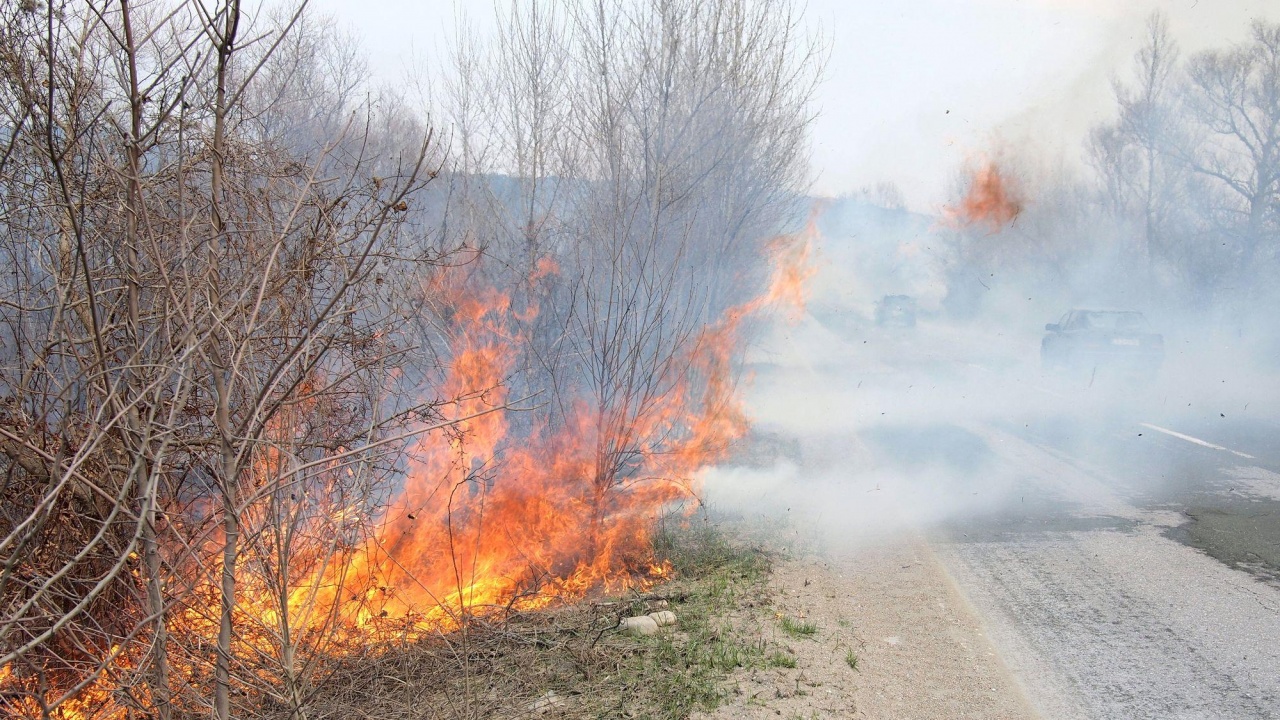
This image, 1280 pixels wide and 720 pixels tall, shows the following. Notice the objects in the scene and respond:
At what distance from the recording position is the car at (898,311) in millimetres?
31641

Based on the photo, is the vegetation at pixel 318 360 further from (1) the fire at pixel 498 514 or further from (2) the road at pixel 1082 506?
(2) the road at pixel 1082 506

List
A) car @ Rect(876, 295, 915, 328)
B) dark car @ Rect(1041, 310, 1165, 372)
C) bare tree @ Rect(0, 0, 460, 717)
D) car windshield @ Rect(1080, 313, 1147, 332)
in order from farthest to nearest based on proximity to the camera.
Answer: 1. car @ Rect(876, 295, 915, 328)
2. car windshield @ Rect(1080, 313, 1147, 332)
3. dark car @ Rect(1041, 310, 1165, 372)
4. bare tree @ Rect(0, 0, 460, 717)

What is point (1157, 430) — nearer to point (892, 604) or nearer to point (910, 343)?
point (892, 604)

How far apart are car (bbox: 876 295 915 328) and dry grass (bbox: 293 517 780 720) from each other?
27.2 metres

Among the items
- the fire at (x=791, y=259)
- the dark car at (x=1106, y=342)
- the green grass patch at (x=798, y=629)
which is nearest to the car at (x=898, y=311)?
the fire at (x=791, y=259)

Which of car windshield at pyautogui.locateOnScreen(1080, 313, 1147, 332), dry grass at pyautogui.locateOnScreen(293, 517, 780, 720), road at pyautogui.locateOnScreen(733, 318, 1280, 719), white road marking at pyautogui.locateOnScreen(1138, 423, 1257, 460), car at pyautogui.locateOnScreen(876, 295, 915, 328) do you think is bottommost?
dry grass at pyautogui.locateOnScreen(293, 517, 780, 720)

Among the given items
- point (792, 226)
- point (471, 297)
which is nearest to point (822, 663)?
point (471, 297)

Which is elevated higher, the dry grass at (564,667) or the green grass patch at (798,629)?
the green grass patch at (798,629)

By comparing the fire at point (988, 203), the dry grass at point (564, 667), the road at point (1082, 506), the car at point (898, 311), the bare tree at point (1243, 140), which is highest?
the bare tree at point (1243, 140)

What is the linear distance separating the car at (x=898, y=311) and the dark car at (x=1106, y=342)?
12095 millimetres

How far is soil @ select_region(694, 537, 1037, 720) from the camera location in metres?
4.43

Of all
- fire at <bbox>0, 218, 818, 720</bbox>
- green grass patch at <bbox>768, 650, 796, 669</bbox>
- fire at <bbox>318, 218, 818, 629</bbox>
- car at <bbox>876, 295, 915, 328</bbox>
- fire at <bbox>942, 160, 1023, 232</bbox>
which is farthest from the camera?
car at <bbox>876, 295, 915, 328</bbox>

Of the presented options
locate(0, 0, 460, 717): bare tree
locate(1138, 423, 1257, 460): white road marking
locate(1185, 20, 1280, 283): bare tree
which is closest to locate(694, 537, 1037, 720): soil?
locate(0, 0, 460, 717): bare tree

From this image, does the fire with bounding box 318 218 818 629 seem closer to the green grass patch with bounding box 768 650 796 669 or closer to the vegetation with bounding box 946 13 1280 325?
the green grass patch with bounding box 768 650 796 669
